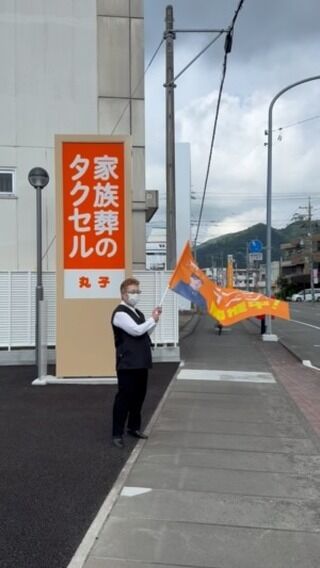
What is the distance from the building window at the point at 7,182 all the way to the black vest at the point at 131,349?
8.66 metres

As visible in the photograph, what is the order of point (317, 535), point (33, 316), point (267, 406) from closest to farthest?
point (317, 535)
point (267, 406)
point (33, 316)

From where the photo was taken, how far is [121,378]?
6336 mm

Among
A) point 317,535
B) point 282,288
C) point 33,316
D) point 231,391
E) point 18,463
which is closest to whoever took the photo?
point 317,535

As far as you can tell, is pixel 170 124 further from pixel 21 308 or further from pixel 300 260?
pixel 300 260

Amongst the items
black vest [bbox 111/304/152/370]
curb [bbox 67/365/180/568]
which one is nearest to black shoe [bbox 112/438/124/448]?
curb [bbox 67/365/180/568]

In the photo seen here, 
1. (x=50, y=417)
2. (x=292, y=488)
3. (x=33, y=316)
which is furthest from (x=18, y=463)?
(x=33, y=316)

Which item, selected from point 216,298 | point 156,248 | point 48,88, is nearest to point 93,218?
point 216,298

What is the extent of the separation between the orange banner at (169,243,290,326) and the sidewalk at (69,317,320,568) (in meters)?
1.32

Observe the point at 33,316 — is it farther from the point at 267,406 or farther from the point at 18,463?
the point at 18,463

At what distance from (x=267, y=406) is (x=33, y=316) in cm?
621

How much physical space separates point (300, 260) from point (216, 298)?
108 meters

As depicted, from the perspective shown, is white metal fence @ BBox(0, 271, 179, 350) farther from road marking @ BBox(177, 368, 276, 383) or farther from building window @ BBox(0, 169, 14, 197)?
road marking @ BBox(177, 368, 276, 383)

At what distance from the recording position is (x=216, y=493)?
16.2 feet

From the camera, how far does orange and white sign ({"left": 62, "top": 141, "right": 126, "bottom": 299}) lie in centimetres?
1020
